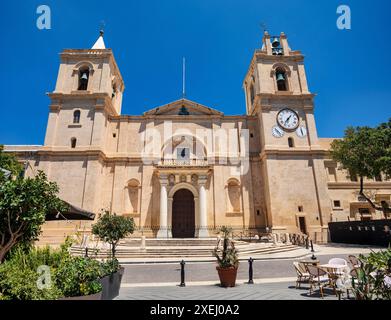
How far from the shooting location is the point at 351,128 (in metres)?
23.4

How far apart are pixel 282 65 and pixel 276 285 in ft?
90.5

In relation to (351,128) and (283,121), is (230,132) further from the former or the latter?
(351,128)

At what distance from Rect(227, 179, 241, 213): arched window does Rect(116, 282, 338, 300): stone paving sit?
1676cm

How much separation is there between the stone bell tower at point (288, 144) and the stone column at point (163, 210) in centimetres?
1021

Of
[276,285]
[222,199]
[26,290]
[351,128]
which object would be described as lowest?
[276,285]

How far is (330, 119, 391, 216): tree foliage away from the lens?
20.4 meters

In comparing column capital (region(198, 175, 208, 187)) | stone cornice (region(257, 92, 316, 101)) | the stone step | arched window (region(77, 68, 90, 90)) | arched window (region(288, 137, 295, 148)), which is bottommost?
the stone step

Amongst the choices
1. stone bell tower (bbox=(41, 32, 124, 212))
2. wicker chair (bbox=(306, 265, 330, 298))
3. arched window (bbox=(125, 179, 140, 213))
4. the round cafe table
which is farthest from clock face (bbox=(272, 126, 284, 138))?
wicker chair (bbox=(306, 265, 330, 298))

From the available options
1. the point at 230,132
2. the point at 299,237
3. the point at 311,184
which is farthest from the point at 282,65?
the point at 299,237

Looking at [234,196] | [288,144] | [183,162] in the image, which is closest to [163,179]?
[183,162]

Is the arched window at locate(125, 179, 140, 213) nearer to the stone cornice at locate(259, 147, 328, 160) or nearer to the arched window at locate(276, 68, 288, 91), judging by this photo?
the stone cornice at locate(259, 147, 328, 160)

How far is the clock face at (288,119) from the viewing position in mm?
26266

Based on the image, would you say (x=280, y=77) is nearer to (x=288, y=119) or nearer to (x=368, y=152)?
(x=288, y=119)

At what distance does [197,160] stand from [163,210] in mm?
6426
